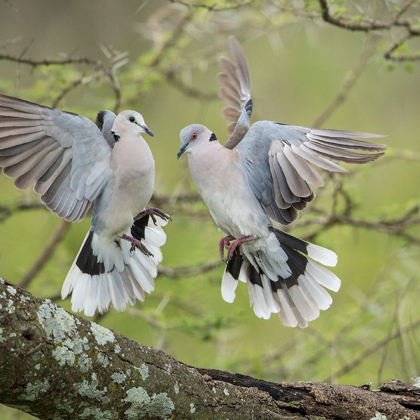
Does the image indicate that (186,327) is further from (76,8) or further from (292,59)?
(292,59)

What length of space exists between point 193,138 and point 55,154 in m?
0.75

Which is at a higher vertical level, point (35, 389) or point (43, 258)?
point (43, 258)

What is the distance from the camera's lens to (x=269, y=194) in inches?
138

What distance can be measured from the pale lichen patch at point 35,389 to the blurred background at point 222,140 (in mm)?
1645

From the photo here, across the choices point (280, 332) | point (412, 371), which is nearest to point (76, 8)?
point (280, 332)

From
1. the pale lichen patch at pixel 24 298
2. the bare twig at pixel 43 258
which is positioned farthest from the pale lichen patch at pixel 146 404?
the bare twig at pixel 43 258

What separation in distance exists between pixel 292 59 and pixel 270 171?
245 inches

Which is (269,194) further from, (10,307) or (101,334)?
(10,307)

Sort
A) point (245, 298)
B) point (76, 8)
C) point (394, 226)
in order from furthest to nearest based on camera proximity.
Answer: point (76, 8) → point (245, 298) → point (394, 226)

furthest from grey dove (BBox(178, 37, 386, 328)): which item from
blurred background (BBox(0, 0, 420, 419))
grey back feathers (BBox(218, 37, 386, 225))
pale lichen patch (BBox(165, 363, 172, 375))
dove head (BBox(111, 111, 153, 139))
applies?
pale lichen patch (BBox(165, 363, 172, 375))

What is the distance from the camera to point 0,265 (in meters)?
6.54

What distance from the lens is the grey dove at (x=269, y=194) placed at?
3127 mm

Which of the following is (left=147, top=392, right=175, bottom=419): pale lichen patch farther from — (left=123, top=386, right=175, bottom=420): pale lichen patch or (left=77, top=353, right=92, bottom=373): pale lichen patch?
(left=77, top=353, right=92, bottom=373): pale lichen patch

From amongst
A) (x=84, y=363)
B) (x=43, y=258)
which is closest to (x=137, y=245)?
(x=84, y=363)
